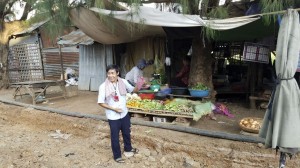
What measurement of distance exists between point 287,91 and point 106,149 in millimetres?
3572

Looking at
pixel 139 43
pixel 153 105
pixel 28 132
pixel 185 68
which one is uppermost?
pixel 139 43

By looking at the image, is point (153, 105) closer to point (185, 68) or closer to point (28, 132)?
point (185, 68)

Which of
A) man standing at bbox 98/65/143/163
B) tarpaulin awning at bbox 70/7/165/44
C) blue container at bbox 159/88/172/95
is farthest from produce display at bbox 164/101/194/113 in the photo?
tarpaulin awning at bbox 70/7/165/44

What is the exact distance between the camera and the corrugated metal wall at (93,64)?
10.1 metres

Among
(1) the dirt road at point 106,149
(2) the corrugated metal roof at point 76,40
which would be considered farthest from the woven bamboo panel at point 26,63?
(1) the dirt road at point 106,149

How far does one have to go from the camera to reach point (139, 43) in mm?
9188

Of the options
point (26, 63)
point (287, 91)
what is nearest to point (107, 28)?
point (287, 91)

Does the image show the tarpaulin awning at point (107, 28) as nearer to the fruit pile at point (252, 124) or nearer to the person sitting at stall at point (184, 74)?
the person sitting at stall at point (184, 74)

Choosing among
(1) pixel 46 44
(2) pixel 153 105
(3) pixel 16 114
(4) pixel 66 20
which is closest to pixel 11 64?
(1) pixel 46 44

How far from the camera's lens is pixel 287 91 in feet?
9.70

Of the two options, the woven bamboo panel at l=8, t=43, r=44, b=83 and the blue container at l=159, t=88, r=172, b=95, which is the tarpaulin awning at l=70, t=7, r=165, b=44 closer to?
the blue container at l=159, t=88, r=172, b=95

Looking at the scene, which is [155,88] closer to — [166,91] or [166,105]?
[166,91]

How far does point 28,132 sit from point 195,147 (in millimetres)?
4332

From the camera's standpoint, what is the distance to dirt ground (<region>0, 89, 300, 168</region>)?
447cm
